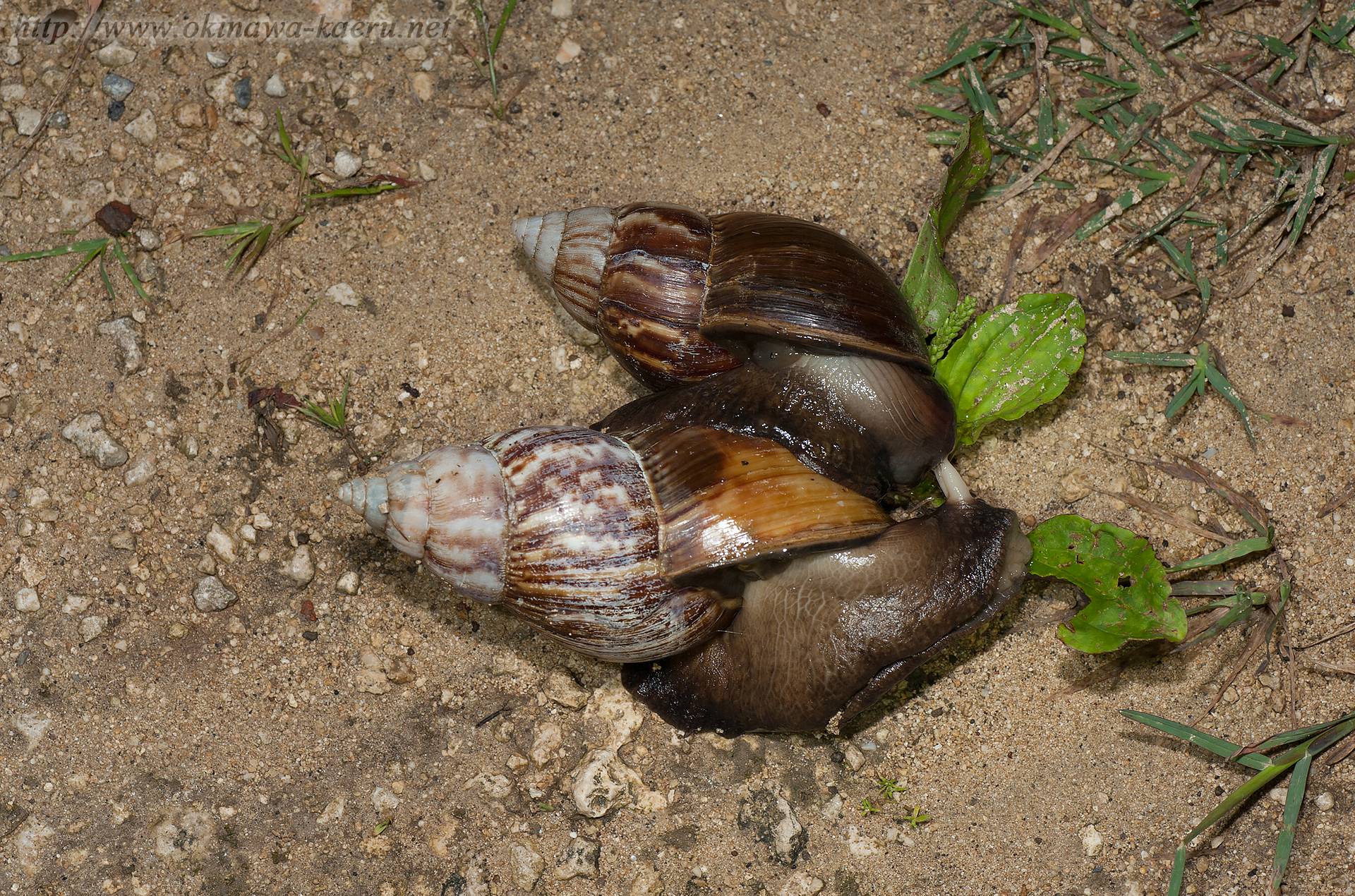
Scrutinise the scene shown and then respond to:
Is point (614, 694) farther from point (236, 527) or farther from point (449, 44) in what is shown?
point (449, 44)

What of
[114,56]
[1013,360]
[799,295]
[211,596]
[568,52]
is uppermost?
[568,52]

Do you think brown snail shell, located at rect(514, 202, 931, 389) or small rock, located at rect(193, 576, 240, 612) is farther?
small rock, located at rect(193, 576, 240, 612)

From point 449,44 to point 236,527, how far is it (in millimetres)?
1975

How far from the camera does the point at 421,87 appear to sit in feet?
12.3

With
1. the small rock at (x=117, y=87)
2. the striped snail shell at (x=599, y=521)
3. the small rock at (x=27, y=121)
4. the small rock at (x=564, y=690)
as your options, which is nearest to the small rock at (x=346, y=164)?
A: the small rock at (x=117, y=87)

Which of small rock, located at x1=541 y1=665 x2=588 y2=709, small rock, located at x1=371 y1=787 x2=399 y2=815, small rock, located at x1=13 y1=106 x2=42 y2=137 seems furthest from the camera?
small rock, located at x1=13 y1=106 x2=42 y2=137

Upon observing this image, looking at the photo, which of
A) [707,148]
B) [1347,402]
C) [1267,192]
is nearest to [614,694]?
[707,148]

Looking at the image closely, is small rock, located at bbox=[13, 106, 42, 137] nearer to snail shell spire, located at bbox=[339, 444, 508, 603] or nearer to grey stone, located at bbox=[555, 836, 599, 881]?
snail shell spire, located at bbox=[339, 444, 508, 603]

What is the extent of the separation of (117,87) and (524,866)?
3.21 meters

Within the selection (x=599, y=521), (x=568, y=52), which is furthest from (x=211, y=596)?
(x=568, y=52)

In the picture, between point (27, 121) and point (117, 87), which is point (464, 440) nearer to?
point (117, 87)

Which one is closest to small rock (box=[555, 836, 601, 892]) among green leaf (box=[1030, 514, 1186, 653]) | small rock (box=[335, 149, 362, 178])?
green leaf (box=[1030, 514, 1186, 653])

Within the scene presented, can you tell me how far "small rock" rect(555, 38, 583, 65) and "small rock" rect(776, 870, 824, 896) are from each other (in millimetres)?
3078

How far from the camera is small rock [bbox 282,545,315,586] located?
348 centimetres
